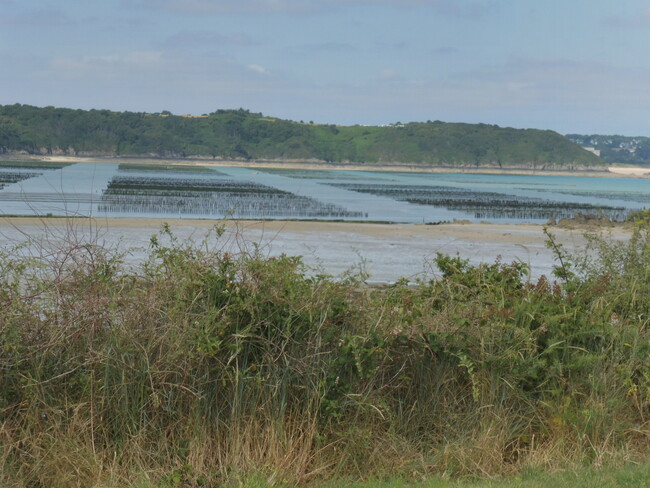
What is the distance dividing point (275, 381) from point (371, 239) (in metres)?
26.1

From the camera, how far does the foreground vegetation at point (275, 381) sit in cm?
603

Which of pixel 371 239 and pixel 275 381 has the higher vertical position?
pixel 275 381

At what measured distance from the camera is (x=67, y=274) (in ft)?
20.9

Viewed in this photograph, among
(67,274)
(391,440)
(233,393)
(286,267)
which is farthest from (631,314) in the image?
(67,274)

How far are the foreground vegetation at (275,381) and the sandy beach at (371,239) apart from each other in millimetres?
13981

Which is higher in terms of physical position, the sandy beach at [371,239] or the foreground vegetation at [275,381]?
the foreground vegetation at [275,381]

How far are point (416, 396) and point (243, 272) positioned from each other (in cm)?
178

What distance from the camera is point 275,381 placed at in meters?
6.32

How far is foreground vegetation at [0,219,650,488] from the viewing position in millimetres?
6031

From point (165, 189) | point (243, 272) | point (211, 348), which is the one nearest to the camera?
point (211, 348)

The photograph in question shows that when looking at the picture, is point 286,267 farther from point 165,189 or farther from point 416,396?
point 165,189

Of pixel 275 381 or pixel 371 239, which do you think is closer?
pixel 275 381

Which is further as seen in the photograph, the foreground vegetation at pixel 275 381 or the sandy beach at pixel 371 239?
the sandy beach at pixel 371 239

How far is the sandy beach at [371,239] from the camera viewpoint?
80.0 feet
